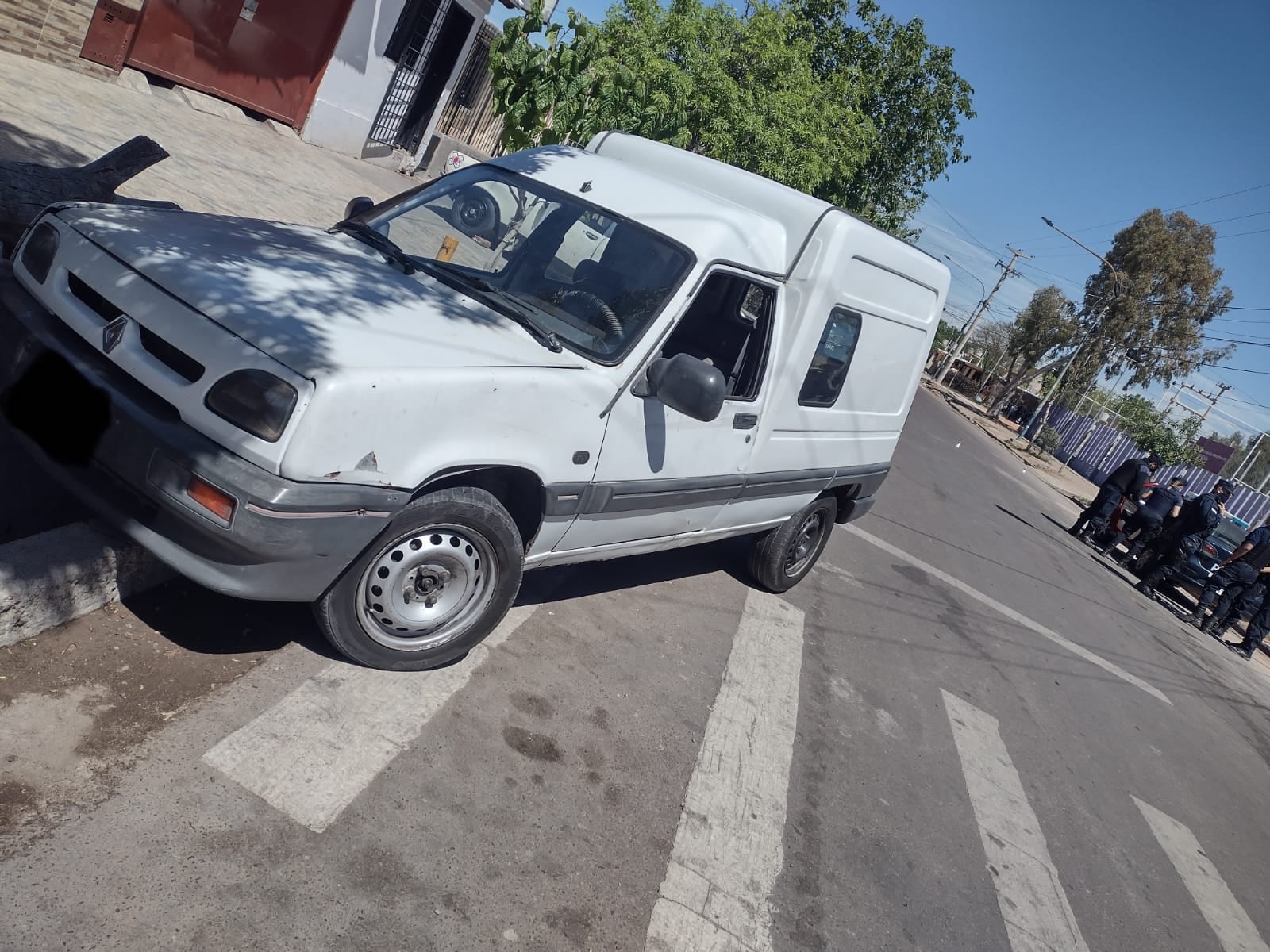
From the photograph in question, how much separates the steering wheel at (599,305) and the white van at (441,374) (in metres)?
0.02

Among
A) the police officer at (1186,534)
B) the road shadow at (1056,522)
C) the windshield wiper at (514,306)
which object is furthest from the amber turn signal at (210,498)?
the road shadow at (1056,522)

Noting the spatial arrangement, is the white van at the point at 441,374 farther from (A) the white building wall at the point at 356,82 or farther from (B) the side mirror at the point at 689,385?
(A) the white building wall at the point at 356,82

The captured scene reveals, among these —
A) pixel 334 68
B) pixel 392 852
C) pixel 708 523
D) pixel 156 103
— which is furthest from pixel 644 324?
pixel 334 68

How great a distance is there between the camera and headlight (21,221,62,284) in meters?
3.79

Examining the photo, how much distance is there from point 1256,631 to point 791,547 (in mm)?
10918

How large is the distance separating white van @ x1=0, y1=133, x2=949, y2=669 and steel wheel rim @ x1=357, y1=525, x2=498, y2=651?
0.4 inches

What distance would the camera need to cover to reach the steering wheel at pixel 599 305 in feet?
14.4

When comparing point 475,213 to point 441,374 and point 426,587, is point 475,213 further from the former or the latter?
point 426,587

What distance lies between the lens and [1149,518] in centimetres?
1678

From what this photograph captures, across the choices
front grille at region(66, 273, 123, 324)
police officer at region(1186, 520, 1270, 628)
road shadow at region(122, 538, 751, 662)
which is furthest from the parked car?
front grille at region(66, 273, 123, 324)

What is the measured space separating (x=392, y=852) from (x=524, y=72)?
9354 millimetres

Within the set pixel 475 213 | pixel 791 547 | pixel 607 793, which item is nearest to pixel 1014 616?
pixel 791 547

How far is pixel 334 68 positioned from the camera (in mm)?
15922

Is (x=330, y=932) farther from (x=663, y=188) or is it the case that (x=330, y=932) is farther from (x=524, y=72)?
(x=524, y=72)
